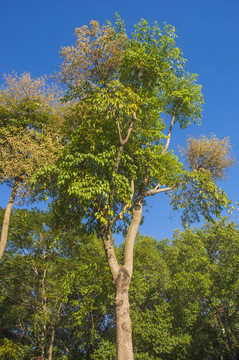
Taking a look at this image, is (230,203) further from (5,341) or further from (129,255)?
(5,341)

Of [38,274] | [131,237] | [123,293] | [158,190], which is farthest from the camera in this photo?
[38,274]

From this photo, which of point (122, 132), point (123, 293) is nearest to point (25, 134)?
point (122, 132)

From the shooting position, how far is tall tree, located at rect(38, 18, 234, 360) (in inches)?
396

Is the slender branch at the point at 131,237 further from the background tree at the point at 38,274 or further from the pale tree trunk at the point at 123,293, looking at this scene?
the background tree at the point at 38,274

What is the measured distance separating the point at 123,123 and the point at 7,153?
6.36 meters

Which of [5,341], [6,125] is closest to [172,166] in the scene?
[6,125]

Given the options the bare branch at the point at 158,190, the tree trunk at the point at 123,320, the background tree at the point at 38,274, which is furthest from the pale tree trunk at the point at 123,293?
the background tree at the point at 38,274

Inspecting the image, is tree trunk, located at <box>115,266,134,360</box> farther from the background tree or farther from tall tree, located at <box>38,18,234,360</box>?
the background tree

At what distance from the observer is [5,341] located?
18484 mm

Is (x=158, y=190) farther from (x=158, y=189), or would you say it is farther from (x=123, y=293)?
(x=123, y=293)

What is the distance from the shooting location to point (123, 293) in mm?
8438

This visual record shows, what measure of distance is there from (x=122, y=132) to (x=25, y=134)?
5735 millimetres

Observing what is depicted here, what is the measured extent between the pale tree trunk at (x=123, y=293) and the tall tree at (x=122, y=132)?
0.05 metres

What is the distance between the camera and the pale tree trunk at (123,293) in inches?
303
